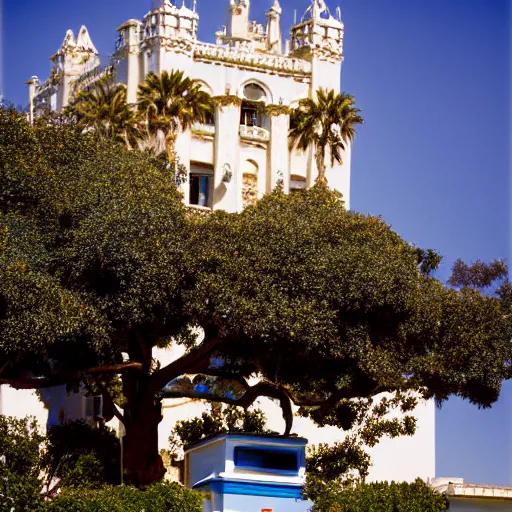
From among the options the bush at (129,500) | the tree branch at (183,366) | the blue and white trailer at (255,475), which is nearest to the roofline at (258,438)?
the blue and white trailer at (255,475)

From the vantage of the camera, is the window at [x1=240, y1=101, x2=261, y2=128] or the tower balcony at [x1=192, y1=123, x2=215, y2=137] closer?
the tower balcony at [x1=192, y1=123, x2=215, y2=137]

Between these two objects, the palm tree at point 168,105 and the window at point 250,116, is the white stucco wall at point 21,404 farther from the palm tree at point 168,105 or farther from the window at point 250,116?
the window at point 250,116

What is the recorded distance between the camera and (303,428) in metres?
56.2

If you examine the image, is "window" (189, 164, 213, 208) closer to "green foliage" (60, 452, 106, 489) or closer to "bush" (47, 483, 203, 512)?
"green foliage" (60, 452, 106, 489)

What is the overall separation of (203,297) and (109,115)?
1068 inches

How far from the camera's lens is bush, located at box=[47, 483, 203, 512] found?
37.8 m

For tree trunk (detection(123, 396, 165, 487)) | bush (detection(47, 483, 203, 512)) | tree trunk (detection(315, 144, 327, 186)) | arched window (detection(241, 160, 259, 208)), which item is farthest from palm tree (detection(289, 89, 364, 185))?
bush (detection(47, 483, 203, 512))

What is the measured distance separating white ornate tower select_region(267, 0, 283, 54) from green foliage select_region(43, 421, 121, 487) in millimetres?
34613

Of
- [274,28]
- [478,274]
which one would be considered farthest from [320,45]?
[478,274]

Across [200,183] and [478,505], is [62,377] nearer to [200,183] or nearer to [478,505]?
[478,505]

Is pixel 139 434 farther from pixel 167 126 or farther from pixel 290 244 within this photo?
pixel 167 126

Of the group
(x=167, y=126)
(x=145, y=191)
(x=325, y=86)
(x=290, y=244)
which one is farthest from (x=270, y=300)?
(x=325, y=86)

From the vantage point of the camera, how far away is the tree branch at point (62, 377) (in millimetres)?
40875

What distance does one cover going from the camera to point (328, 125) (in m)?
71.0
